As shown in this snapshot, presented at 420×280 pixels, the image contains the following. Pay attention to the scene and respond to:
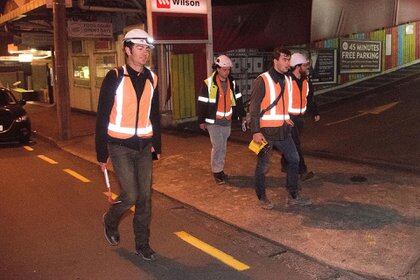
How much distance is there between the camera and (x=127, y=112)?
470 centimetres

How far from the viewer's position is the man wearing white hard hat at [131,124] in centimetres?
464

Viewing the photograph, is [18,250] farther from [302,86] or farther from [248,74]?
[248,74]

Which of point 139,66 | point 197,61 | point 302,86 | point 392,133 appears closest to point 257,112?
point 302,86

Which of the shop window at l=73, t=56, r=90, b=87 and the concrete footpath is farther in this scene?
the shop window at l=73, t=56, r=90, b=87

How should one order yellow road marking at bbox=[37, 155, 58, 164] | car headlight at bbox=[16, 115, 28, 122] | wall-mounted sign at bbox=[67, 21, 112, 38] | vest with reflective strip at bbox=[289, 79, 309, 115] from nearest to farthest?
vest with reflective strip at bbox=[289, 79, 309, 115], yellow road marking at bbox=[37, 155, 58, 164], car headlight at bbox=[16, 115, 28, 122], wall-mounted sign at bbox=[67, 21, 112, 38]

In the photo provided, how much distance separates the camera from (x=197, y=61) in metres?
15.1

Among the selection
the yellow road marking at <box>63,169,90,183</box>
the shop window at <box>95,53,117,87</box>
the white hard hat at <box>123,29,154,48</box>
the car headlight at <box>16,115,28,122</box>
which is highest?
the white hard hat at <box>123,29,154,48</box>

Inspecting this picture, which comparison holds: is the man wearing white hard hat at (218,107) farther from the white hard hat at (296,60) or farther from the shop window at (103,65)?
the shop window at (103,65)

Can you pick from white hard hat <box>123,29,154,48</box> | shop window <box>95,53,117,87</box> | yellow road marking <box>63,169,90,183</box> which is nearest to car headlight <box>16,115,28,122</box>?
yellow road marking <box>63,169,90,183</box>

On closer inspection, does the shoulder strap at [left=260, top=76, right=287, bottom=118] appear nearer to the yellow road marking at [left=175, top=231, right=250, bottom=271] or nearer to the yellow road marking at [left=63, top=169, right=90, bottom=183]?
the yellow road marking at [left=175, top=231, right=250, bottom=271]

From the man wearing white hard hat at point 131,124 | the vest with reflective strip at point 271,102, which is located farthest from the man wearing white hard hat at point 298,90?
Result: the man wearing white hard hat at point 131,124

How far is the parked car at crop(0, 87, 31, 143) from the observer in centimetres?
1266

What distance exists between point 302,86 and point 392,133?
15.0ft

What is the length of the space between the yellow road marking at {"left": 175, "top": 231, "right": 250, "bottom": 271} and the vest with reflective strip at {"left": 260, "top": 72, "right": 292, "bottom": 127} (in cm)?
162
